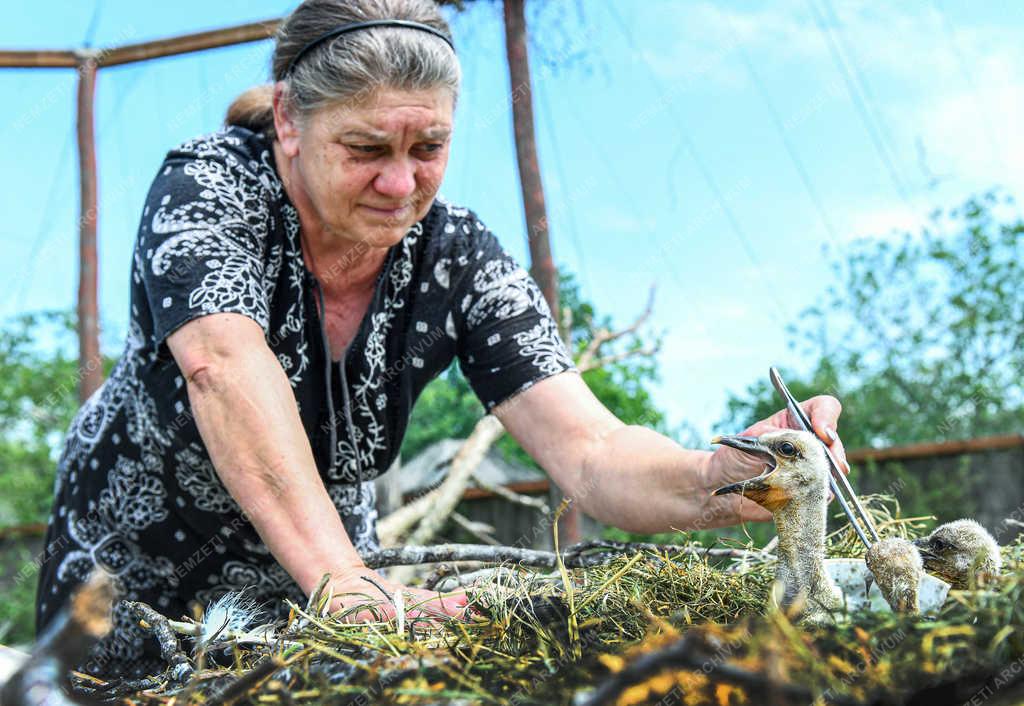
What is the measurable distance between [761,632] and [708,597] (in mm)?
536

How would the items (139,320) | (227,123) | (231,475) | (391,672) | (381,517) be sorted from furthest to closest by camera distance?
(381,517) < (227,123) < (139,320) < (231,475) < (391,672)

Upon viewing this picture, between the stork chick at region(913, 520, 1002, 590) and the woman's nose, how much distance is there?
45.1 inches

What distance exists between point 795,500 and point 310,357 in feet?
4.16

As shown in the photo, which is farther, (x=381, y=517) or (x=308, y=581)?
(x=381, y=517)

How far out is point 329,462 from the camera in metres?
2.26

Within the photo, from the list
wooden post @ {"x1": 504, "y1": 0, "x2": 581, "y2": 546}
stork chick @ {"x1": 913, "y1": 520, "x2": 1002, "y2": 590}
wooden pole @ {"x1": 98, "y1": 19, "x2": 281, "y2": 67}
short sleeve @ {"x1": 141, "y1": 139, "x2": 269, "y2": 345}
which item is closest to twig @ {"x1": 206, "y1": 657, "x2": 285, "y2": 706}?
stork chick @ {"x1": 913, "y1": 520, "x2": 1002, "y2": 590}

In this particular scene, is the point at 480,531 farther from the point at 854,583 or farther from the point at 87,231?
the point at 854,583

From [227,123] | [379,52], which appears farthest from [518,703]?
[227,123]

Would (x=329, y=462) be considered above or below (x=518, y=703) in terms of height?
above

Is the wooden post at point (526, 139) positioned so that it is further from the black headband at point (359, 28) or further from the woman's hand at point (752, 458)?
the woman's hand at point (752, 458)

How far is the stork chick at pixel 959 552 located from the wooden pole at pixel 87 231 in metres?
6.63

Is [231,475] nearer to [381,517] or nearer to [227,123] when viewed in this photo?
[227,123]

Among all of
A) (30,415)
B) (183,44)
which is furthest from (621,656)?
(30,415)

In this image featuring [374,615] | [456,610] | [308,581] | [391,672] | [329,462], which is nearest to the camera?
[391,672]
